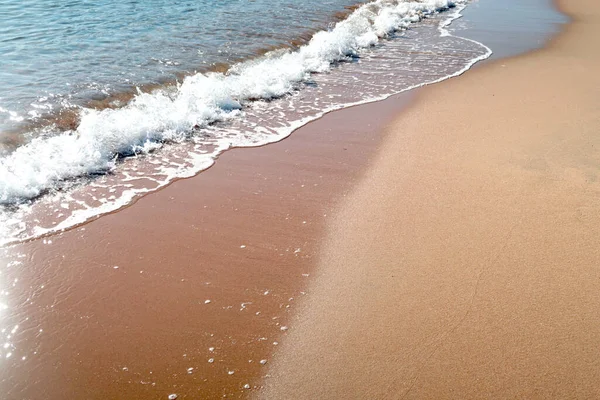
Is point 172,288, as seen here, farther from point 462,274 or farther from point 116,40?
point 116,40

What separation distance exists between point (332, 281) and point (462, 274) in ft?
3.64

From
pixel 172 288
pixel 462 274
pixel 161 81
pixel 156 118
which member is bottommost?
pixel 462 274

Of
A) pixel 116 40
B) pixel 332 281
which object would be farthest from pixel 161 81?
pixel 332 281

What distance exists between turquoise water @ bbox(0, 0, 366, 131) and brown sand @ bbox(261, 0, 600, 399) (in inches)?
190

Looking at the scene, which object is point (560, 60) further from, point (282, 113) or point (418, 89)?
point (282, 113)

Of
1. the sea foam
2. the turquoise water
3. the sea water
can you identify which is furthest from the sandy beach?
the turquoise water

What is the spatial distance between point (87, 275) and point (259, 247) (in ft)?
4.90

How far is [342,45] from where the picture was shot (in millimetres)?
11766

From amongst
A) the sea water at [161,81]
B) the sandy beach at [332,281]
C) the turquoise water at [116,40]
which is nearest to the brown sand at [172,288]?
A: the sandy beach at [332,281]

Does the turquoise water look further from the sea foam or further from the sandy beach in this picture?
the sandy beach

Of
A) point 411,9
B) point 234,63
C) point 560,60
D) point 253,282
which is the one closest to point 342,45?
point 234,63

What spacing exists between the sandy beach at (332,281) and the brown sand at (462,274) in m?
0.02

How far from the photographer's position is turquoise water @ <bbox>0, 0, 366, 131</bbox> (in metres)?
8.37

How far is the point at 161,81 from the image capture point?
360 inches
